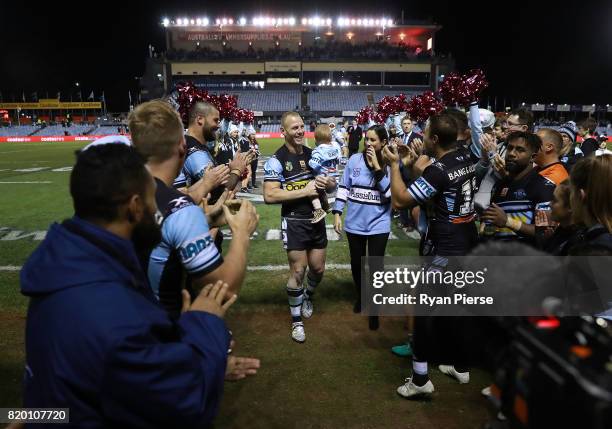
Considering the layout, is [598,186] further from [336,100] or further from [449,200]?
[336,100]

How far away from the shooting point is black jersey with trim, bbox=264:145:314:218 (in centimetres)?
568

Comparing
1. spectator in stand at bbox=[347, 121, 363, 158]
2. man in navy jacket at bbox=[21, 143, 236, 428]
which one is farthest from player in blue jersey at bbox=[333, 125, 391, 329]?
spectator in stand at bbox=[347, 121, 363, 158]

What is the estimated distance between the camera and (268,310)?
6141 millimetres

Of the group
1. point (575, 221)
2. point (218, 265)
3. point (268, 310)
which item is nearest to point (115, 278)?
point (218, 265)

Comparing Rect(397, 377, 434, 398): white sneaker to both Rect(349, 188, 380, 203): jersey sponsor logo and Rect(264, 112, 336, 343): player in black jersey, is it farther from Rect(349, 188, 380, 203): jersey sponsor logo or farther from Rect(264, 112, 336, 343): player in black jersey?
Rect(349, 188, 380, 203): jersey sponsor logo

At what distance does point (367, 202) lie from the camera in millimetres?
5645

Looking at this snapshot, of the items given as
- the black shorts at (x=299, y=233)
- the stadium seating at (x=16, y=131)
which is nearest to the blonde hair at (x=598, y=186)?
the black shorts at (x=299, y=233)

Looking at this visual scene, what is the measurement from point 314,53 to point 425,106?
6976 cm

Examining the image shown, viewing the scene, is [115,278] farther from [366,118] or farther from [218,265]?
[366,118]

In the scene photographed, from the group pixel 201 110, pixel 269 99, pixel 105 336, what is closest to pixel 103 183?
pixel 105 336

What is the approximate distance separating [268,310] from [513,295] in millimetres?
5062

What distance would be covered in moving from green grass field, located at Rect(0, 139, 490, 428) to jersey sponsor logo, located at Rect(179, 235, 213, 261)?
2.10 meters

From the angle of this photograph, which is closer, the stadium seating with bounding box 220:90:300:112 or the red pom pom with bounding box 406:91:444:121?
the red pom pom with bounding box 406:91:444:121

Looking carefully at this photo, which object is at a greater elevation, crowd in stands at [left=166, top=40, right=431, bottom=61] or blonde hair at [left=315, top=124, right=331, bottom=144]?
crowd in stands at [left=166, top=40, right=431, bottom=61]
